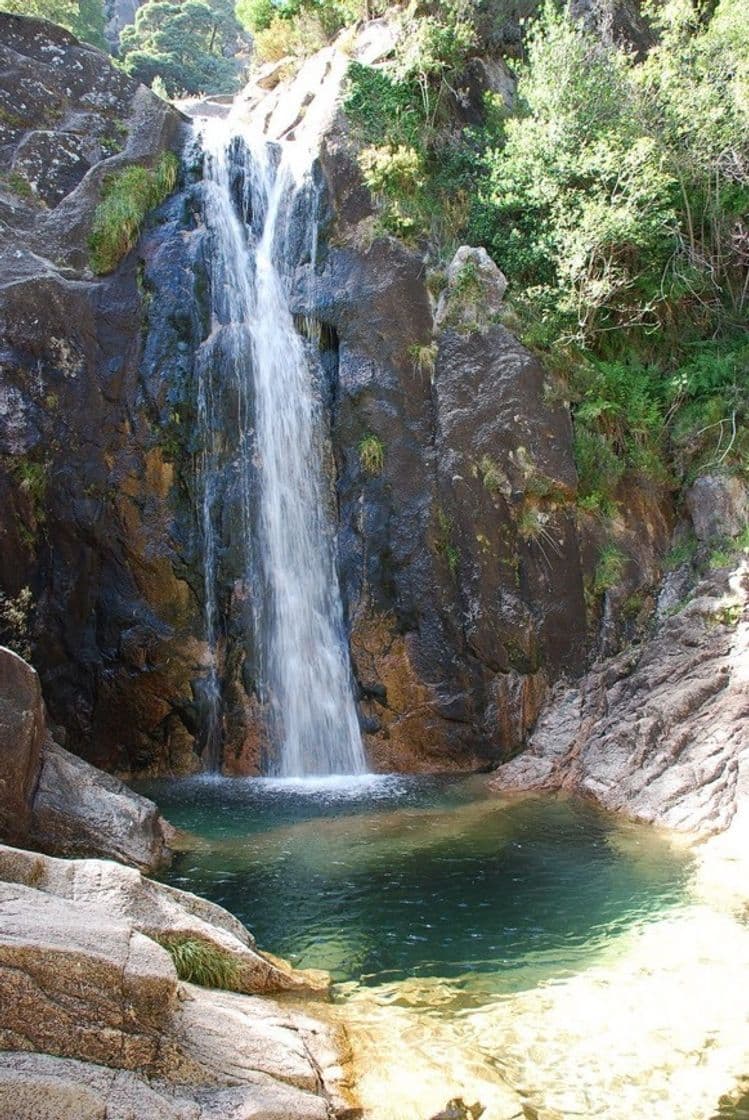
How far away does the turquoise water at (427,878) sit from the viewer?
643 centimetres

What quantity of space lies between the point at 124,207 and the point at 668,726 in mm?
12958

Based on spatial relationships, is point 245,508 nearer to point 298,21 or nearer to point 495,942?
point 495,942

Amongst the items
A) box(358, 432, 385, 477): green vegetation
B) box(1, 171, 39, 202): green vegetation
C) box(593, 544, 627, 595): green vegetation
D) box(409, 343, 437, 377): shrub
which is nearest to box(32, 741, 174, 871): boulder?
box(358, 432, 385, 477): green vegetation

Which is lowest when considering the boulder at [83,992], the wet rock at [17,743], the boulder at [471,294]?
the boulder at [83,992]

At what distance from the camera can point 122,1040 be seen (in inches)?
149

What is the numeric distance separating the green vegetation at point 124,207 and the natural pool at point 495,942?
32.9 feet

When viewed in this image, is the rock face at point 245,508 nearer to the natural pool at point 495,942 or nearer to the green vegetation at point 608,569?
the green vegetation at point 608,569

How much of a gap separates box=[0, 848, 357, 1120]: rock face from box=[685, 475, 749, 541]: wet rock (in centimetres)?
1132

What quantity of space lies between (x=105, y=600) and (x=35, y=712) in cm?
583

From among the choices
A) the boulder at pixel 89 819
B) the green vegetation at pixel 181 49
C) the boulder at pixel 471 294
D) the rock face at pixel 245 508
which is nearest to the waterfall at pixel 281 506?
the rock face at pixel 245 508

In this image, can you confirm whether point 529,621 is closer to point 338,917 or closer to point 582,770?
point 582,770

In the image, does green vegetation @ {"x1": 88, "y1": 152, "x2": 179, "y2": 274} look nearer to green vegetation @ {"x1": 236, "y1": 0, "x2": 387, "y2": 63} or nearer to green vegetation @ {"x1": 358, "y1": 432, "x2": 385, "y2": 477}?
green vegetation @ {"x1": 358, "y1": 432, "x2": 385, "y2": 477}

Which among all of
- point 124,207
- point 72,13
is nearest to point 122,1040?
point 124,207

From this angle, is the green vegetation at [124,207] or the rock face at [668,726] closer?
the rock face at [668,726]
